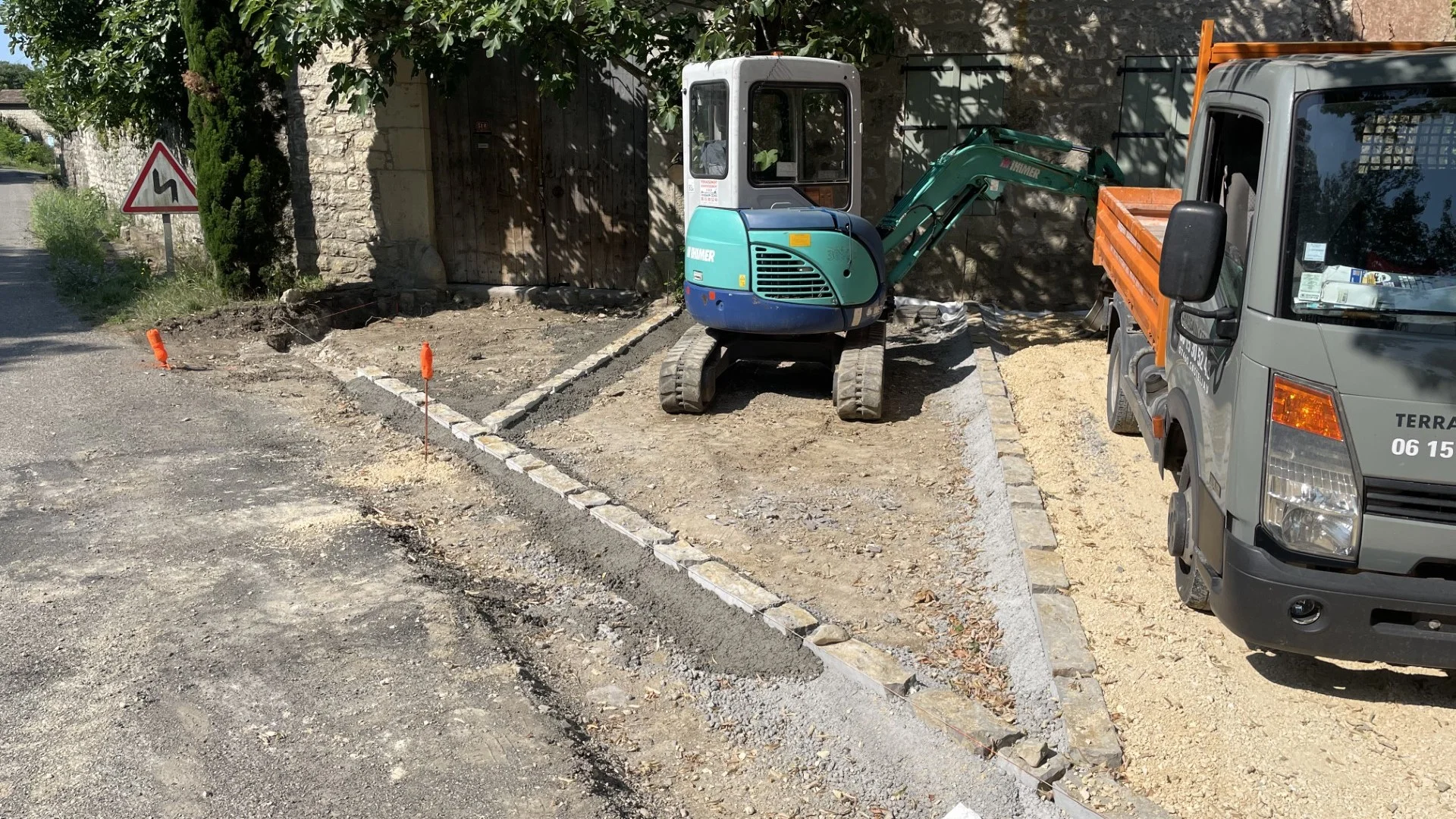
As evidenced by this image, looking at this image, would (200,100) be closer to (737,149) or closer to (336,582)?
(737,149)

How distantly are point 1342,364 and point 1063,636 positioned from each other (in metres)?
1.49

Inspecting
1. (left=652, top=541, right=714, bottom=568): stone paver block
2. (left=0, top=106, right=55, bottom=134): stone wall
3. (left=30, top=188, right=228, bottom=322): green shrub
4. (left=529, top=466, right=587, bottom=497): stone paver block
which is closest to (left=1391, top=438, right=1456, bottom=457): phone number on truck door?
(left=652, top=541, right=714, bottom=568): stone paver block

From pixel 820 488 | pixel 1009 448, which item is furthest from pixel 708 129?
pixel 1009 448

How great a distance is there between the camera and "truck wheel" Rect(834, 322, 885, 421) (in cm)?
757

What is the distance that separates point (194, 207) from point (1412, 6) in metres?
11.1

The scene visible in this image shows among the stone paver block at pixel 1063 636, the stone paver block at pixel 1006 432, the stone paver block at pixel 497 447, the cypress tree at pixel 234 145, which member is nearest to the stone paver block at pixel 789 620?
the stone paver block at pixel 1063 636

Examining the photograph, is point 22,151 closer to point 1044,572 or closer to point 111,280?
point 111,280

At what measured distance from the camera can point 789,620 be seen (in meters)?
4.75

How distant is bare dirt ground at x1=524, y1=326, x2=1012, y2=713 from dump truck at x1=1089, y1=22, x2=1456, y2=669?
1198 millimetres

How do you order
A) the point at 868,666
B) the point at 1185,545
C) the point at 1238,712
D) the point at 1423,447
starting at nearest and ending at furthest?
the point at 1423,447, the point at 1238,712, the point at 868,666, the point at 1185,545

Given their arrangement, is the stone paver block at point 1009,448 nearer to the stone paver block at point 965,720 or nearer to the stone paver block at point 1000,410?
the stone paver block at point 1000,410

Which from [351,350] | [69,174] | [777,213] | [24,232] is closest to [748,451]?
[777,213]

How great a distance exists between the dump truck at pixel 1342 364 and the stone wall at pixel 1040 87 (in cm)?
692

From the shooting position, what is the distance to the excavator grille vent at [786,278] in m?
7.53
